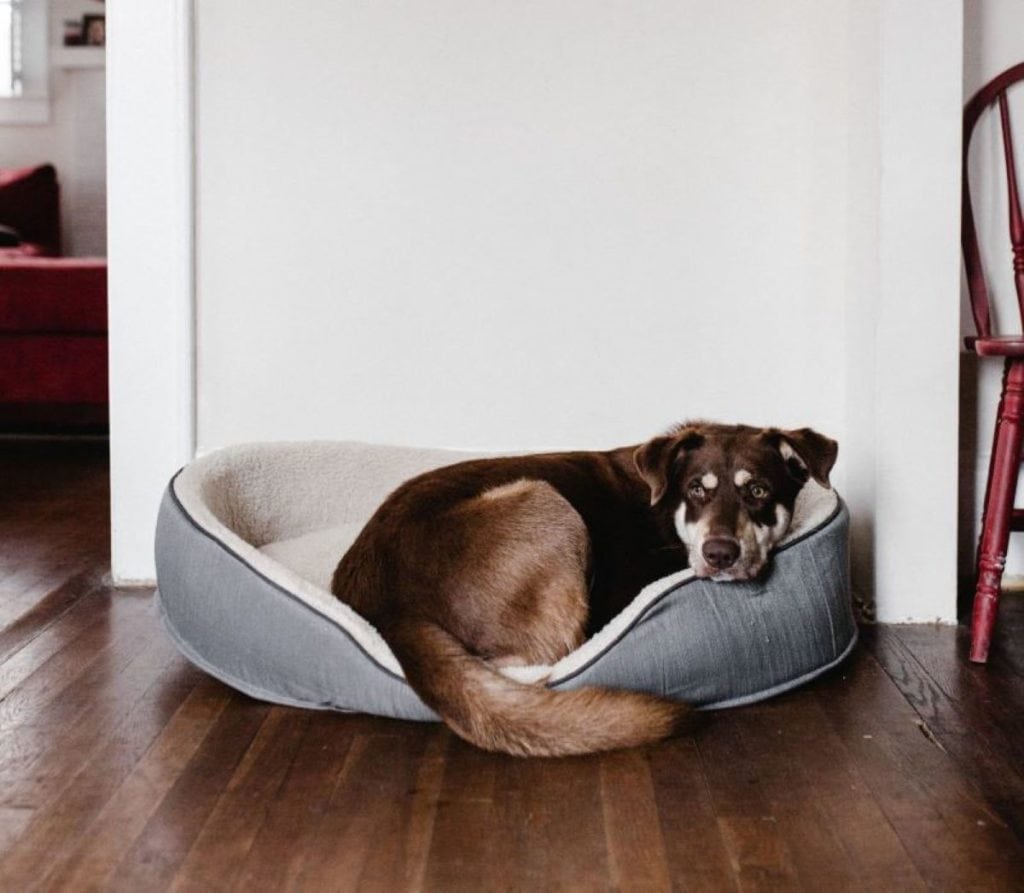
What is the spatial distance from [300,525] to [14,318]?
3104mm

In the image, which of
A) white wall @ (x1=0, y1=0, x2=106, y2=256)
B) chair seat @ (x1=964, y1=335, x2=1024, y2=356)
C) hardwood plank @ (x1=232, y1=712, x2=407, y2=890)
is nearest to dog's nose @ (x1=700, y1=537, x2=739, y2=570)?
hardwood plank @ (x1=232, y1=712, x2=407, y2=890)

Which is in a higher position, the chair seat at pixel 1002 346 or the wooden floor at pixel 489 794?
the chair seat at pixel 1002 346

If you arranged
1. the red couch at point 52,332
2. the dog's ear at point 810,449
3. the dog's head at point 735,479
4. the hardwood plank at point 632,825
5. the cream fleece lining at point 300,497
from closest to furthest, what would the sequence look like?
the hardwood plank at point 632,825 < the dog's head at point 735,479 < the dog's ear at point 810,449 < the cream fleece lining at point 300,497 < the red couch at point 52,332

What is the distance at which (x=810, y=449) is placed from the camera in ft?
8.62

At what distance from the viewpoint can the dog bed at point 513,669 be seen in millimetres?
2311

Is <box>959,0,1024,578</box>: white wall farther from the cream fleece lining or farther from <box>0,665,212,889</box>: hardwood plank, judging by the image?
<box>0,665,212,889</box>: hardwood plank

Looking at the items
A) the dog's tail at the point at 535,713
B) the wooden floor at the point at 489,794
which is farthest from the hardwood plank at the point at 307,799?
the dog's tail at the point at 535,713

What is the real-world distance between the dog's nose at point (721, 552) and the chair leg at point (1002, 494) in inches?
28.9

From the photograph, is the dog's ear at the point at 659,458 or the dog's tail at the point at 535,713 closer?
the dog's tail at the point at 535,713

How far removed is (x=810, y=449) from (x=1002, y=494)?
0.56 meters

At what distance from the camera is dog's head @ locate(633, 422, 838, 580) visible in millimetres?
2496

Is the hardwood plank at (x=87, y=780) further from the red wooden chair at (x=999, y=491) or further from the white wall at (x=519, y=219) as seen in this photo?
Result: the red wooden chair at (x=999, y=491)

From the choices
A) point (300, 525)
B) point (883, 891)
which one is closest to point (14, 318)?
point (300, 525)

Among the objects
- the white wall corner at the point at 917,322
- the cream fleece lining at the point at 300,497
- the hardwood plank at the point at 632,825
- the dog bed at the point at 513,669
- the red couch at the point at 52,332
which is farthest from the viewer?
the red couch at the point at 52,332
